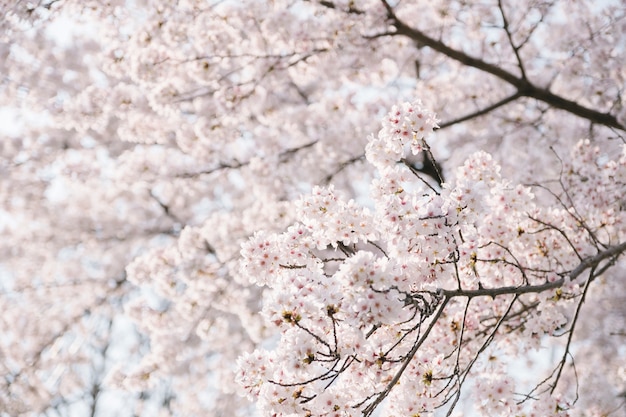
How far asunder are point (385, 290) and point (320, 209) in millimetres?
798

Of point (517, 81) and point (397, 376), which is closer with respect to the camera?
point (397, 376)

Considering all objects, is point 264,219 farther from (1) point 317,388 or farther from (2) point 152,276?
(1) point 317,388

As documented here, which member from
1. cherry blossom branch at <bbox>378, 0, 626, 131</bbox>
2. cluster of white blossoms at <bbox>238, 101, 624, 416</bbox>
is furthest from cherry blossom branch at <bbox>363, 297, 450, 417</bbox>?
cherry blossom branch at <bbox>378, 0, 626, 131</bbox>

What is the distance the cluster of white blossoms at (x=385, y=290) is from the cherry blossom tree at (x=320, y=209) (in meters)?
0.01

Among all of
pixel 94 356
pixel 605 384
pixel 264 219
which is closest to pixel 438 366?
pixel 264 219

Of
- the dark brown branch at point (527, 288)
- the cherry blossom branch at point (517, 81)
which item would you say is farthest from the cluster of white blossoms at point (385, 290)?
the cherry blossom branch at point (517, 81)

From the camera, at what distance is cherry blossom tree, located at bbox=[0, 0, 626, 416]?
2.84 metres

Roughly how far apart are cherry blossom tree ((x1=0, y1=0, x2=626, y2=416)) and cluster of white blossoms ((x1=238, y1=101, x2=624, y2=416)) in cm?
1

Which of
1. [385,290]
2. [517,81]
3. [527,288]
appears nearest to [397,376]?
[385,290]

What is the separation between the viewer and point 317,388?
2816 mm

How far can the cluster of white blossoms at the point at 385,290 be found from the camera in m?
2.53

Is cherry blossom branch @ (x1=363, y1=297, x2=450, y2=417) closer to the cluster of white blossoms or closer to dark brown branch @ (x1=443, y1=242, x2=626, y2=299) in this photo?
the cluster of white blossoms

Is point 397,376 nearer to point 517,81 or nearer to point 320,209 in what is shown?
A: point 320,209

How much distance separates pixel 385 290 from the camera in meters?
2.41
